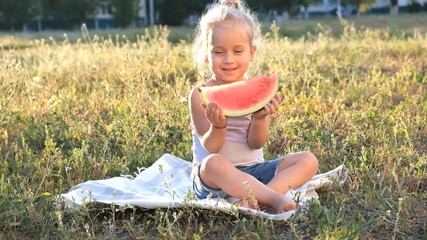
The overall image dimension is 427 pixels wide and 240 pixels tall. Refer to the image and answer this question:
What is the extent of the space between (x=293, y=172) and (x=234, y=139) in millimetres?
372

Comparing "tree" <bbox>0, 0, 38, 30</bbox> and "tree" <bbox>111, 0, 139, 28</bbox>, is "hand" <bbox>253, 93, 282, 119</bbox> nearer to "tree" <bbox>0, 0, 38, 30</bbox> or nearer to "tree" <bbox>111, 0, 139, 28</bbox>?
"tree" <bbox>0, 0, 38, 30</bbox>

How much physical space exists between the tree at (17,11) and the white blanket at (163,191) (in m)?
38.2

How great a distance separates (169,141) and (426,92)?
272 centimetres

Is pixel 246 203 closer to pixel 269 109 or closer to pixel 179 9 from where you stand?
pixel 269 109

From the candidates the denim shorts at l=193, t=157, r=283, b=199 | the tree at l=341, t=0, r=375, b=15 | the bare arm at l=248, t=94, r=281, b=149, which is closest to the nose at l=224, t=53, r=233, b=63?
the bare arm at l=248, t=94, r=281, b=149

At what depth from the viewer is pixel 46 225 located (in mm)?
3312

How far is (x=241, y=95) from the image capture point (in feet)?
11.6

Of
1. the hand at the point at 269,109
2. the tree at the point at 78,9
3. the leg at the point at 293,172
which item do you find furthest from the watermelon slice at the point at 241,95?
the tree at the point at 78,9

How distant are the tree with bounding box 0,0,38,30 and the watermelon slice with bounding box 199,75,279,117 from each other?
38659 millimetres

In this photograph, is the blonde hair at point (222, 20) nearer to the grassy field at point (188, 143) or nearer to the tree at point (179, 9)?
the grassy field at point (188, 143)

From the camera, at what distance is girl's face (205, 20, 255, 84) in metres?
3.63

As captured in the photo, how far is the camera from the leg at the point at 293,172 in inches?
141

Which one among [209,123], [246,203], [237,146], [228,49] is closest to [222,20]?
[228,49]

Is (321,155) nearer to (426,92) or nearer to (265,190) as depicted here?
(265,190)
